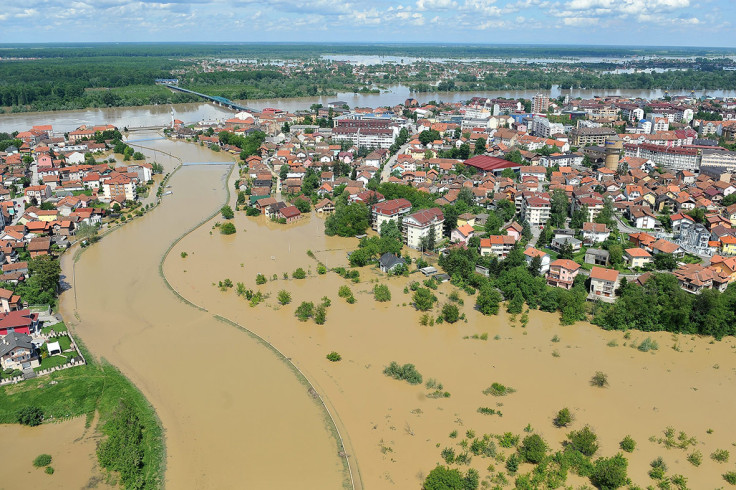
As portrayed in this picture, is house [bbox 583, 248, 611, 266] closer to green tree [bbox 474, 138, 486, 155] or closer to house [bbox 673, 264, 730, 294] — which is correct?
house [bbox 673, 264, 730, 294]

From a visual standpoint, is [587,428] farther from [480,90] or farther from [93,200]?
[480,90]

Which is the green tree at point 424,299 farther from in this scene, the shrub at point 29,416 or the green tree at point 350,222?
the shrub at point 29,416

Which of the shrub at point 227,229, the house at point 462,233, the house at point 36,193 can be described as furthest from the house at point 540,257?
the house at point 36,193

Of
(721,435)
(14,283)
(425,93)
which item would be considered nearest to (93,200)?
(14,283)

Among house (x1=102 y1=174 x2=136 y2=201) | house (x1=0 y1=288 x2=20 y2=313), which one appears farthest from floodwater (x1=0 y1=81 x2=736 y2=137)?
house (x1=0 y1=288 x2=20 y2=313)

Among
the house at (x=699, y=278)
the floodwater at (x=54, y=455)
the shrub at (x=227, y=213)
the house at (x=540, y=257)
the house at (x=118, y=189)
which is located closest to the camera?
the floodwater at (x=54, y=455)

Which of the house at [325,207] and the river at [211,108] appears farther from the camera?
the river at [211,108]

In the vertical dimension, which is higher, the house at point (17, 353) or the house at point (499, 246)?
the house at point (499, 246)
